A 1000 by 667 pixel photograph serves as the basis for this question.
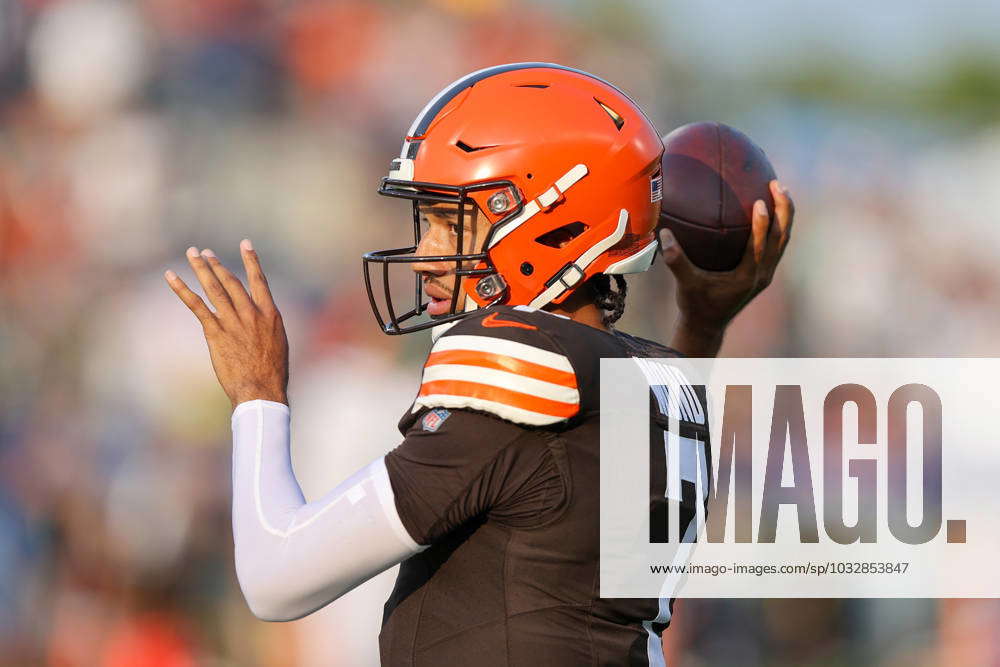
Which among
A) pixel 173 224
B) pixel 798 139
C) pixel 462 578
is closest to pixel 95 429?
pixel 173 224

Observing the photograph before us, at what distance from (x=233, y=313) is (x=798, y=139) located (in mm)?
5453

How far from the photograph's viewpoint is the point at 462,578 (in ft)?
6.08

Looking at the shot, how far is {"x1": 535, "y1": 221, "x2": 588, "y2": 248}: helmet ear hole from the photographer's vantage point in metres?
2.13

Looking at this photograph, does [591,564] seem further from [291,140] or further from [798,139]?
[798,139]

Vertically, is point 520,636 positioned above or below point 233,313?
below

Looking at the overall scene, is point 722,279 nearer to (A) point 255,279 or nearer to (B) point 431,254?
(B) point 431,254

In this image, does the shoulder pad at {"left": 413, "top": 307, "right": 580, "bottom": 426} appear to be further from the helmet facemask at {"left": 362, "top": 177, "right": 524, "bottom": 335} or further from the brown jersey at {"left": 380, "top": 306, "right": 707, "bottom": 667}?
the helmet facemask at {"left": 362, "top": 177, "right": 524, "bottom": 335}

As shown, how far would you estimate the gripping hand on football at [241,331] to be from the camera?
201 centimetres

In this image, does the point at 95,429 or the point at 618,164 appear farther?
the point at 95,429

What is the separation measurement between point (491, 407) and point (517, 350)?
96 mm

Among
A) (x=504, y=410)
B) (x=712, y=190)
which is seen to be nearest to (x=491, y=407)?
(x=504, y=410)

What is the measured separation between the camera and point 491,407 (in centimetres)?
174

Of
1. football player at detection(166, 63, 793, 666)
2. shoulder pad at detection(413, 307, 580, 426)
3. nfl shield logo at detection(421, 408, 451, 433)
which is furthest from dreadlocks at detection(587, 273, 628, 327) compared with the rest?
nfl shield logo at detection(421, 408, 451, 433)

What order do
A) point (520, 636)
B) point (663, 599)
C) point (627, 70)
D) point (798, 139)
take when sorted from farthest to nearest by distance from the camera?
1. point (798, 139)
2. point (627, 70)
3. point (663, 599)
4. point (520, 636)
